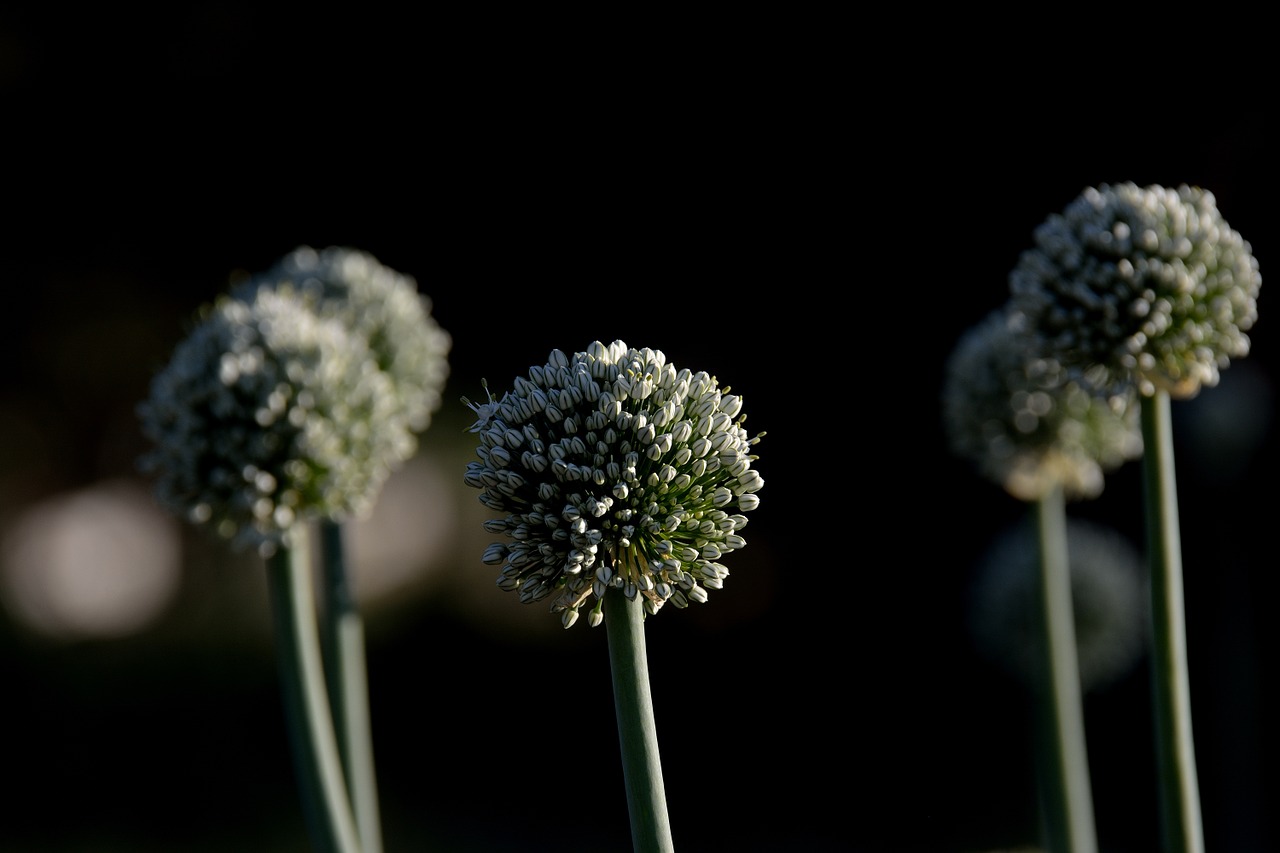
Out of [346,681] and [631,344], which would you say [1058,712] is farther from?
[631,344]

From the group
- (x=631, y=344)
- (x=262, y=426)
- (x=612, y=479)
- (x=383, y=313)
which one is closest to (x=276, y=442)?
(x=262, y=426)

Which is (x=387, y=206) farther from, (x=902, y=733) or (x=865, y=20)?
(x=902, y=733)

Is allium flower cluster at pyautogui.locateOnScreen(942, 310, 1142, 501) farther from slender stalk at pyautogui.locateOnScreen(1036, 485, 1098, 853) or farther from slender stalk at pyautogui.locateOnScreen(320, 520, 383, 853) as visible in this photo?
slender stalk at pyautogui.locateOnScreen(320, 520, 383, 853)

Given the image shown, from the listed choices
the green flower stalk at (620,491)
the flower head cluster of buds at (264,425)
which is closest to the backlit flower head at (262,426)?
the flower head cluster of buds at (264,425)

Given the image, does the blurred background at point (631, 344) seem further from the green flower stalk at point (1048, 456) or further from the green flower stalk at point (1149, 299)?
the green flower stalk at point (1149, 299)

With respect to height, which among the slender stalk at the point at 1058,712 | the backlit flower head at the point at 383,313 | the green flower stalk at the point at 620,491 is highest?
the backlit flower head at the point at 383,313

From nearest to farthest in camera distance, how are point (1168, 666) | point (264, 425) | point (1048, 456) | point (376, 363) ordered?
1. point (1168, 666)
2. point (264, 425)
3. point (1048, 456)
4. point (376, 363)

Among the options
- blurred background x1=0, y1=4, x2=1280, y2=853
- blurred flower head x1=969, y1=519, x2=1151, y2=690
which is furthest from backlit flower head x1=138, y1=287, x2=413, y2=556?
blurred background x1=0, y1=4, x2=1280, y2=853
